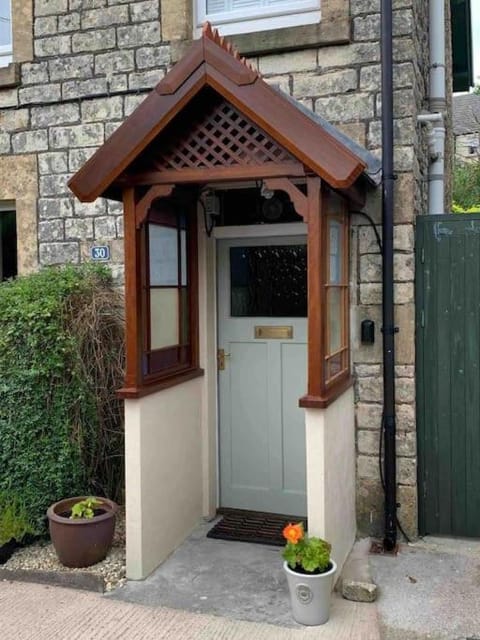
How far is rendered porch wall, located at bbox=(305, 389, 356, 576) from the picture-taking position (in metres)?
3.90

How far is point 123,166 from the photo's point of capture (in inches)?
157

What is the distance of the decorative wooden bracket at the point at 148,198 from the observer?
4.12m

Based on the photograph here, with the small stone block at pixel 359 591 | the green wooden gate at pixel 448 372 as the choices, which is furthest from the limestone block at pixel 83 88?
the small stone block at pixel 359 591

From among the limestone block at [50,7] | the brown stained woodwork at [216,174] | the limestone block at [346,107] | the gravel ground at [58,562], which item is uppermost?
the limestone block at [50,7]

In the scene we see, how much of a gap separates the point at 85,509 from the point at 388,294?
2514 millimetres

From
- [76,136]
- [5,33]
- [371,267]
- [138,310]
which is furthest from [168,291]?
[5,33]

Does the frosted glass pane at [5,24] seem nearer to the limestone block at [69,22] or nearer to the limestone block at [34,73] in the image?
the limestone block at [34,73]

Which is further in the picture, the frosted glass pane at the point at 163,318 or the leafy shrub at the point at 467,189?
the leafy shrub at the point at 467,189

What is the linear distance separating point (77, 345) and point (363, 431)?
2.14 meters

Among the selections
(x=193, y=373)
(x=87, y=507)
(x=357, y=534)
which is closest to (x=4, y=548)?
(x=87, y=507)

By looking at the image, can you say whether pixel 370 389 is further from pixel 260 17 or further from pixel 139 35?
pixel 139 35

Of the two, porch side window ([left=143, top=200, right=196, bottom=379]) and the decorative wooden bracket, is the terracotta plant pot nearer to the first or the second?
porch side window ([left=143, top=200, right=196, bottom=379])

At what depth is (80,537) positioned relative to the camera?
4.31 m

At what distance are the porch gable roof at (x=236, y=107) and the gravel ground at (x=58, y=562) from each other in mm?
2368
